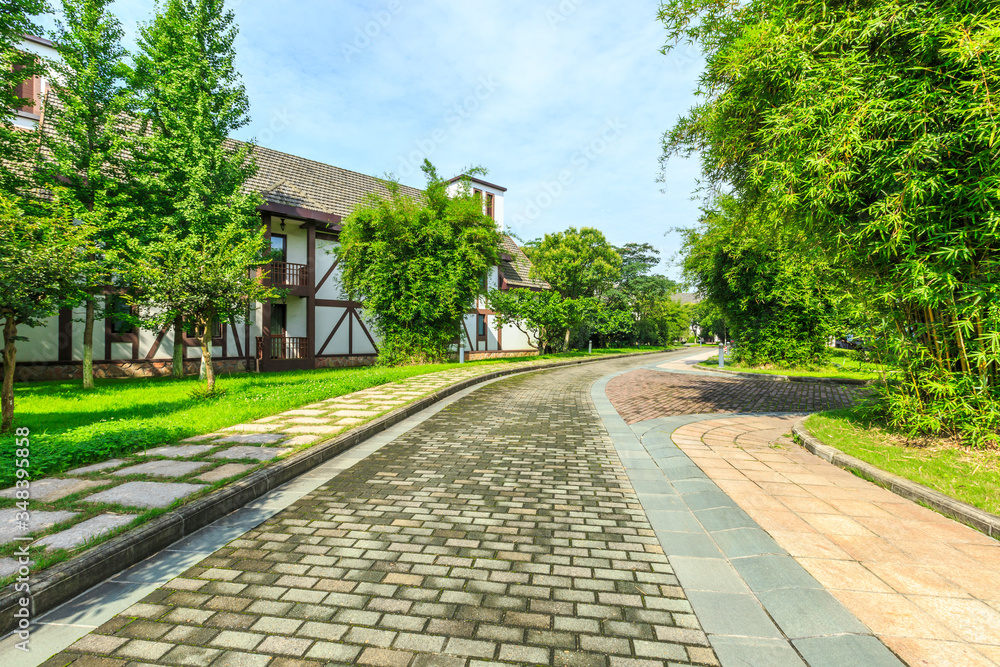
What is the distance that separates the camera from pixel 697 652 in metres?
2.04

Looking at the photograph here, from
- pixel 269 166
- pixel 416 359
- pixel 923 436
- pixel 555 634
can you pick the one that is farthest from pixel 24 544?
pixel 269 166

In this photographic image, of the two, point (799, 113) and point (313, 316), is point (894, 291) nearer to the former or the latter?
point (799, 113)

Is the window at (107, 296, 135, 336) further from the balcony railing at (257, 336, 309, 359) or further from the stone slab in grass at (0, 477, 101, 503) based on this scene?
the stone slab in grass at (0, 477, 101, 503)

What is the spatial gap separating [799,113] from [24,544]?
783cm

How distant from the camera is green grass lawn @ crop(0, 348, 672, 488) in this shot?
4637 millimetres

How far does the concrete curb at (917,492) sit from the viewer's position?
3203 millimetres

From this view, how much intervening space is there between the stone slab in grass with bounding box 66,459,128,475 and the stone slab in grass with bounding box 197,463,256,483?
1099mm

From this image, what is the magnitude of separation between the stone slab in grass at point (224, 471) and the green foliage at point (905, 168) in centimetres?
677

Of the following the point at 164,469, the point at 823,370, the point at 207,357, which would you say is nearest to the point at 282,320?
the point at 207,357

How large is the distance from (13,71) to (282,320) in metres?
9.82

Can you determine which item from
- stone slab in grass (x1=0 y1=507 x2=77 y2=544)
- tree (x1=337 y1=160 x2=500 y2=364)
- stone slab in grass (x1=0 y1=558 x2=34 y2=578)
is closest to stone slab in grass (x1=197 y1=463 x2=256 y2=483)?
stone slab in grass (x1=0 y1=507 x2=77 y2=544)

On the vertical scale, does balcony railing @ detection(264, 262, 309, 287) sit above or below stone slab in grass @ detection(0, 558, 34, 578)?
above

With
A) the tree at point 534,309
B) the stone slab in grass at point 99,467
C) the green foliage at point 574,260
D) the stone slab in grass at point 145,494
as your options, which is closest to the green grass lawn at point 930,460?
the stone slab in grass at point 145,494

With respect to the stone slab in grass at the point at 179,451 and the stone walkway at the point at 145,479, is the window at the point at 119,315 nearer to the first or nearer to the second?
the stone walkway at the point at 145,479
